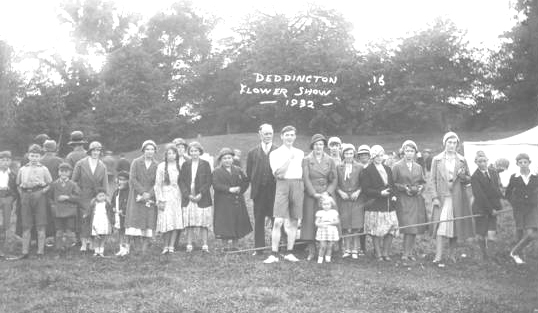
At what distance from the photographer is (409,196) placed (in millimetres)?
8836

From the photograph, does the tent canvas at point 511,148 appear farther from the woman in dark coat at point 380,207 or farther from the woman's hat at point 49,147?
the woman's hat at point 49,147

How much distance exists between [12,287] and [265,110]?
100 ft

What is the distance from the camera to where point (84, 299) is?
20.7 feet

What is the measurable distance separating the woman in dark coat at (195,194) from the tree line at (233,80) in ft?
56.5

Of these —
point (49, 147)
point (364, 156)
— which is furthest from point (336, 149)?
point (49, 147)

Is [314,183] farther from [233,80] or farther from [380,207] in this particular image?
[233,80]

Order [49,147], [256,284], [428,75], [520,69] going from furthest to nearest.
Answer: [428,75] < [520,69] < [49,147] < [256,284]

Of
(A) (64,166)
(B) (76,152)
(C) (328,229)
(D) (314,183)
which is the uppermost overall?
(B) (76,152)

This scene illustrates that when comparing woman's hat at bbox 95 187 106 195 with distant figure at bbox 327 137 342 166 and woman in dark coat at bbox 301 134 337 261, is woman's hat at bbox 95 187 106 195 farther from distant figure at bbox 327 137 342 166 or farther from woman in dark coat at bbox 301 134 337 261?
distant figure at bbox 327 137 342 166

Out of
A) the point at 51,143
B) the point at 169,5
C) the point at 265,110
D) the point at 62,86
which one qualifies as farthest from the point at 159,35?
the point at 51,143

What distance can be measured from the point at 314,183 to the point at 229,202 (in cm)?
144

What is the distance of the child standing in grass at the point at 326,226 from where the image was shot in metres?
8.26

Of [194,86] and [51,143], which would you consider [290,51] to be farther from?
[51,143]

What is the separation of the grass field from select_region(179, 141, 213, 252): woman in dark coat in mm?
395
